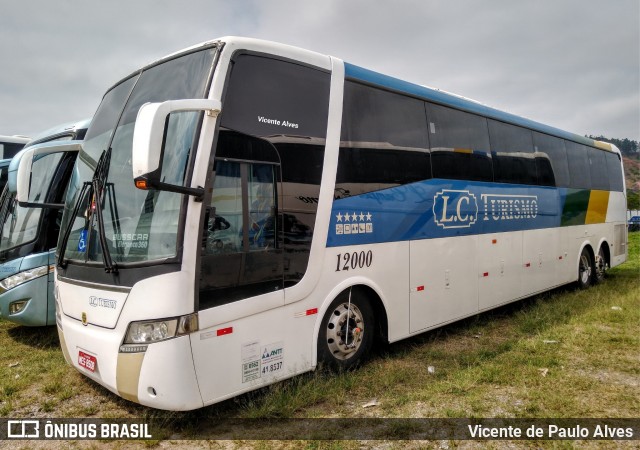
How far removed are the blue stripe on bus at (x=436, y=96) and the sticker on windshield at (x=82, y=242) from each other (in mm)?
3140

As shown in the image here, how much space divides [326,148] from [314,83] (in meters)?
0.68

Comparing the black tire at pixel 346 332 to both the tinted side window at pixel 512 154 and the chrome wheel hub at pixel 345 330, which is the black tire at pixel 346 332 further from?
the tinted side window at pixel 512 154

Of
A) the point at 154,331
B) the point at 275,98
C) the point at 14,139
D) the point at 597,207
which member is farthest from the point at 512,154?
the point at 14,139

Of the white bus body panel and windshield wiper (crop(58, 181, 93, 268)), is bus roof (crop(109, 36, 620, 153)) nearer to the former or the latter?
windshield wiper (crop(58, 181, 93, 268))

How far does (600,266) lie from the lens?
12102 mm

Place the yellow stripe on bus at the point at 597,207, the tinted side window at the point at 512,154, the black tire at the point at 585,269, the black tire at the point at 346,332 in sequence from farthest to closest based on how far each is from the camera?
1. the yellow stripe on bus at the point at 597,207
2. the black tire at the point at 585,269
3. the tinted side window at the point at 512,154
4. the black tire at the point at 346,332

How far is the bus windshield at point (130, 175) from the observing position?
3.97 metres

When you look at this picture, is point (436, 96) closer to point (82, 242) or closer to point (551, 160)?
point (551, 160)

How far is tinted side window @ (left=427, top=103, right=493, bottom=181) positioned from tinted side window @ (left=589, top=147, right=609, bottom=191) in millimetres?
5410

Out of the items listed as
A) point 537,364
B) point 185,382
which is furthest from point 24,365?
point 537,364

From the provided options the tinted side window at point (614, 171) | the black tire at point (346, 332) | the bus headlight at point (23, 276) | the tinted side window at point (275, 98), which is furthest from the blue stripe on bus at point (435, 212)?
the tinted side window at point (614, 171)

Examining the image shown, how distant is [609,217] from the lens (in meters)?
12.5

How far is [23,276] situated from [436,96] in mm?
6170

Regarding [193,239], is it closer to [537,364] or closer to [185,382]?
[185,382]
